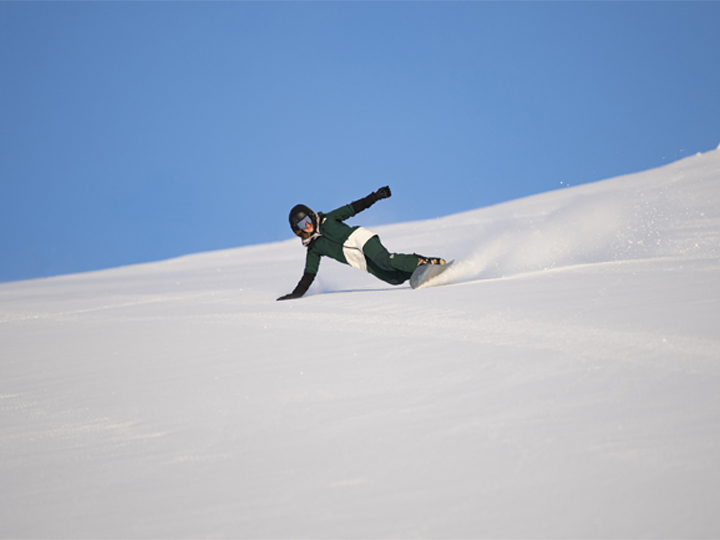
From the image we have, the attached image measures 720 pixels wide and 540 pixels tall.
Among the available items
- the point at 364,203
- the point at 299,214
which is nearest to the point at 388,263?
the point at 364,203

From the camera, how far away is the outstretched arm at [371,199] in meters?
4.95

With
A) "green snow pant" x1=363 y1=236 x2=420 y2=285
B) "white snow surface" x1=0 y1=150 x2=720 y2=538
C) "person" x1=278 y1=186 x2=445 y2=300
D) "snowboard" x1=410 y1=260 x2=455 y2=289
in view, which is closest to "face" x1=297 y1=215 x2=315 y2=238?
"person" x1=278 y1=186 x2=445 y2=300

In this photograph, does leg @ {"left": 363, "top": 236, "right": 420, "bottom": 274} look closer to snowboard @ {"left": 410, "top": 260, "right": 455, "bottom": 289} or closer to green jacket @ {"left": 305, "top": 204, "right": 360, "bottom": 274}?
→ snowboard @ {"left": 410, "top": 260, "right": 455, "bottom": 289}

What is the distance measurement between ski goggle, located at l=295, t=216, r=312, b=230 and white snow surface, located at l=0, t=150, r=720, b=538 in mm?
1147

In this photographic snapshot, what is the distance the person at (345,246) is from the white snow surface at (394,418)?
0.87 m

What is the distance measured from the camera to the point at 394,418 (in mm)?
2051

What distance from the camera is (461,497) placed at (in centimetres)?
157

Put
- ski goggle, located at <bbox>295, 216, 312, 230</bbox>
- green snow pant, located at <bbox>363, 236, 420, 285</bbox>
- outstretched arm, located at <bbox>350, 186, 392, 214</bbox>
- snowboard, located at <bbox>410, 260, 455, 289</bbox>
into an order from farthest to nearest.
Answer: ski goggle, located at <bbox>295, 216, 312, 230</bbox>, green snow pant, located at <bbox>363, 236, 420, 285</bbox>, snowboard, located at <bbox>410, 260, 455, 289</bbox>, outstretched arm, located at <bbox>350, 186, 392, 214</bbox>

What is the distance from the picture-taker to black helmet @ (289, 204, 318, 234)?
523 centimetres

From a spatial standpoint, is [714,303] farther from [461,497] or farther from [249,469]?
[249,469]

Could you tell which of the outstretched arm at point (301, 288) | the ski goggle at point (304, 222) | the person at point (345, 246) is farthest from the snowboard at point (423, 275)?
the ski goggle at point (304, 222)

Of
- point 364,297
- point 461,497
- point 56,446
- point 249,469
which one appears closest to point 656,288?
point 364,297

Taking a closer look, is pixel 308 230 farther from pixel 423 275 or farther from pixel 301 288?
pixel 423 275

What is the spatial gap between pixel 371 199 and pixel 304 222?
2.23 feet
